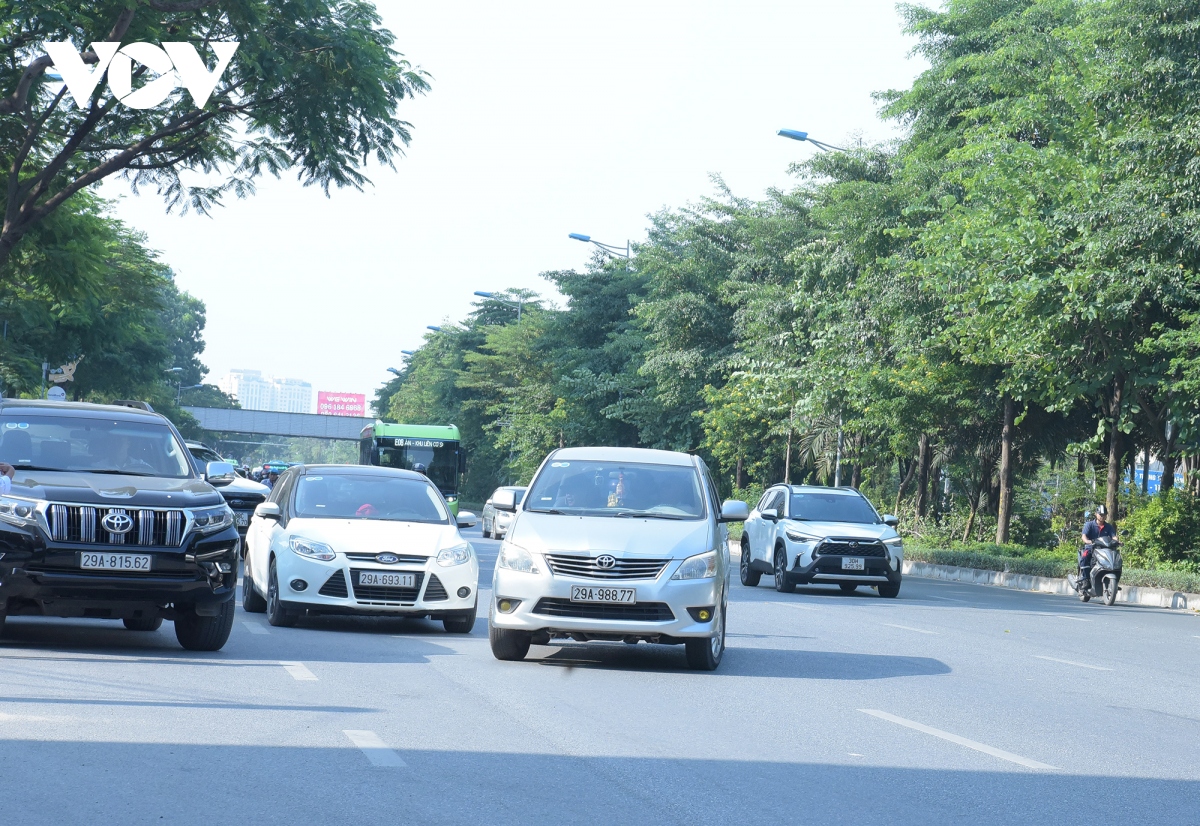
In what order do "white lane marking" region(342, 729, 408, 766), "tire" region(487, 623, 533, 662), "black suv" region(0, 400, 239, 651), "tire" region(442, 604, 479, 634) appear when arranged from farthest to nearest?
"tire" region(442, 604, 479, 634)
"tire" region(487, 623, 533, 662)
"black suv" region(0, 400, 239, 651)
"white lane marking" region(342, 729, 408, 766)

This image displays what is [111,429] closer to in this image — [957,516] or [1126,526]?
[1126,526]

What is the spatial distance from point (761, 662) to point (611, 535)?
2.24m

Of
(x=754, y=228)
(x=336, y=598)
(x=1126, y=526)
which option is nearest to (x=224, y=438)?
(x=754, y=228)

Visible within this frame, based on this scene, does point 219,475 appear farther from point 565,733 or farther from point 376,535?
point 565,733

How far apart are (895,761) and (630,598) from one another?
3.63m

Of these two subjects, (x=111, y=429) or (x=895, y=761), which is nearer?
(x=895, y=761)

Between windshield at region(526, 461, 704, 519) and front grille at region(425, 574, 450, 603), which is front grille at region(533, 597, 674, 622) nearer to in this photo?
windshield at region(526, 461, 704, 519)

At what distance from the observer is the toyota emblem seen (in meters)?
11.2

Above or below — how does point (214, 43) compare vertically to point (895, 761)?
above

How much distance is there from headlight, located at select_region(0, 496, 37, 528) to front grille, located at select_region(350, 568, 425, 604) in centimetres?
362

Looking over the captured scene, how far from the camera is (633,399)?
62625mm

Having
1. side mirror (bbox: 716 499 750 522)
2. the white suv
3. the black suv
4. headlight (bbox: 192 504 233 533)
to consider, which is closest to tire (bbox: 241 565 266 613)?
the black suv

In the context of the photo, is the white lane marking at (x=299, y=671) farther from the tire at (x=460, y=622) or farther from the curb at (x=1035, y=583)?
the curb at (x=1035, y=583)

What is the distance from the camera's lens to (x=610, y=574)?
11719 mm
